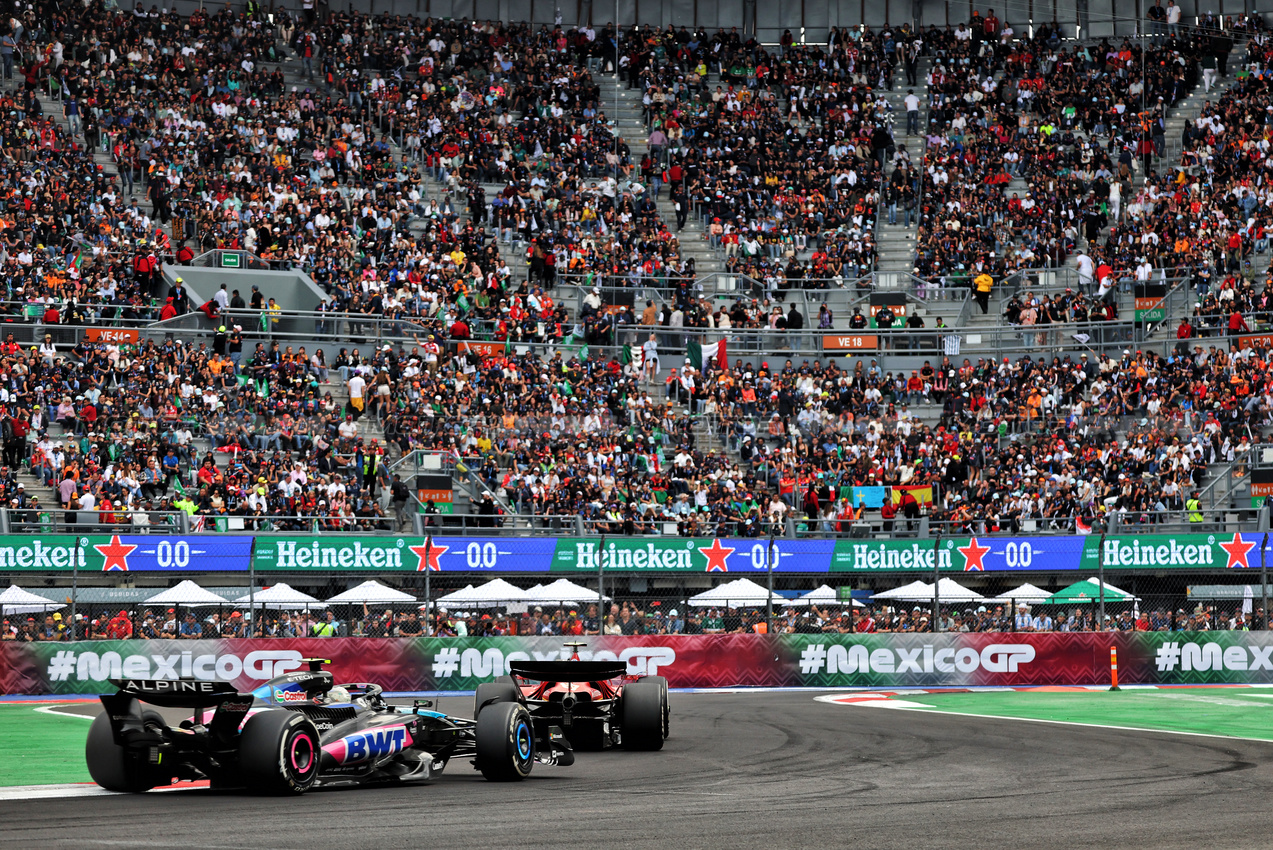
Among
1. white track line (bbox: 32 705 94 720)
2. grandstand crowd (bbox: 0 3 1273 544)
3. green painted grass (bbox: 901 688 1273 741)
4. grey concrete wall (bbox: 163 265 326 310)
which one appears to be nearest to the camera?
green painted grass (bbox: 901 688 1273 741)

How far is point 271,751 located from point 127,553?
64.7 ft

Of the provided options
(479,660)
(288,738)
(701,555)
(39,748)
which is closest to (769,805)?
(288,738)

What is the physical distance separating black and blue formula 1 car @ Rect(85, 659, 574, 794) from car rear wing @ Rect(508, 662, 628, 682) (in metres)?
2.24

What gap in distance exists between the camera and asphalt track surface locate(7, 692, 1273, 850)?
11.1 m

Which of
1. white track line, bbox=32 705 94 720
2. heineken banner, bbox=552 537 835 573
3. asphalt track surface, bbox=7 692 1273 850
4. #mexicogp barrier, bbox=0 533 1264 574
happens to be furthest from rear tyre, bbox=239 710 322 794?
heineken banner, bbox=552 537 835 573

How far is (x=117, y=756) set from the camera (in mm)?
13781

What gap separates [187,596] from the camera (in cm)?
3050

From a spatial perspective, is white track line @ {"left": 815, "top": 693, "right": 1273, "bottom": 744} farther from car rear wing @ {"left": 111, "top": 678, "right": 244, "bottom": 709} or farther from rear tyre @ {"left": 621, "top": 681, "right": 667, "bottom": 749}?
car rear wing @ {"left": 111, "top": 678, "right": 244, "bottom": 709}

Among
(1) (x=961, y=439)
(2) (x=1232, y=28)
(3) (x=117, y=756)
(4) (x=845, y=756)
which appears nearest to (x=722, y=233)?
(1) (x=961, y=439)

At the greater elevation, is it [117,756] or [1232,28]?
[1232,28]

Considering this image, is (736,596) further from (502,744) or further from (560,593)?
(502,744)

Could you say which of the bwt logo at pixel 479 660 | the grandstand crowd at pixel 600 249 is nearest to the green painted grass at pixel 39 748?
the bwt logo at pixel 479 660

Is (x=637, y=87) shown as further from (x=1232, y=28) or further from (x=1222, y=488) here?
(x=1222, y=488)

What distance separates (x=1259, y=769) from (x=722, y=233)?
37.0 m
